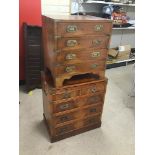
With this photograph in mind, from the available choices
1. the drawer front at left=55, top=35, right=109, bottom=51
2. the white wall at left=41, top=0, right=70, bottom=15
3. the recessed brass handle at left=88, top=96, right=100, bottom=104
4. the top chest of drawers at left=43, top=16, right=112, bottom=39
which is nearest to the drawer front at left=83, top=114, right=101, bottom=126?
the recessed brass handle at left=88, top=96, right=100, bottom=104

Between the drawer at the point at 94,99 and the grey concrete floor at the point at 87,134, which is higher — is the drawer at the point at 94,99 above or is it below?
above

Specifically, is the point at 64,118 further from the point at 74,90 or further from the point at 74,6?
the point at 74,6

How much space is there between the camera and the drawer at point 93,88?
72.2 inches

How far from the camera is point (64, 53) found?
5.18ft

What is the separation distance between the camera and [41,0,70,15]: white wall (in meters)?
2.95

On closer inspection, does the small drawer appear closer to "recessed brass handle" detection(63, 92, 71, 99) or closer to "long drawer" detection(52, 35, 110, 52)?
"recessed brass handle" detection(63, 92, 71, 99)

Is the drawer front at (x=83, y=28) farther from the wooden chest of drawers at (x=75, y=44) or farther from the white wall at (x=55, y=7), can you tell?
the white wall at (x=55, y=7)

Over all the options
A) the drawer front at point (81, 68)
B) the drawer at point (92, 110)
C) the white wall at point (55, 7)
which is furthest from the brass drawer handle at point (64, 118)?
the white wall at point (55, 7)

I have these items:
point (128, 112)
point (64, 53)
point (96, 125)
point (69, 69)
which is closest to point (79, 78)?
point (69, 69)

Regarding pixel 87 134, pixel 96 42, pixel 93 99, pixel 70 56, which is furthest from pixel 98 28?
pixel 87 134

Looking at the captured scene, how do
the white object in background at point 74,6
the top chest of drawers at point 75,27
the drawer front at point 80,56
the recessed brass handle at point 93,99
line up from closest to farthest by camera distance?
1. the top chest of drawers at point 75,27
2. the drawer front at point 80,56
3. the recessed brass handle at point 93,99
4. the white object in background at point 74,6
